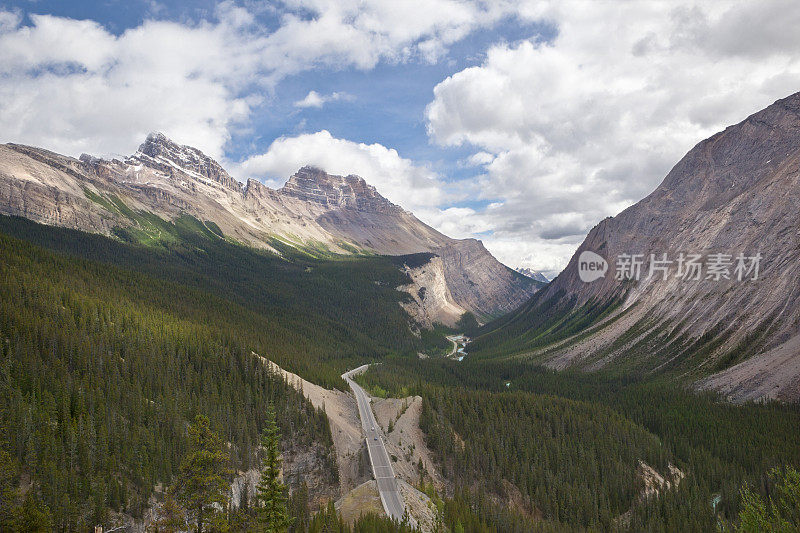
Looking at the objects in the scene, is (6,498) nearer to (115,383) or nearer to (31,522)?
(31,522)

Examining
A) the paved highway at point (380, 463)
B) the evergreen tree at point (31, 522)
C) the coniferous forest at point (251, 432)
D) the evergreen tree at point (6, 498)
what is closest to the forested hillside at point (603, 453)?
the coniferous forest at point (251, 432)

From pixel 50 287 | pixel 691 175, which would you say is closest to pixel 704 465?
pixel 50 287

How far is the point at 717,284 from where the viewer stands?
421 feet

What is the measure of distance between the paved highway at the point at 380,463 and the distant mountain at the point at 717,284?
8377cm

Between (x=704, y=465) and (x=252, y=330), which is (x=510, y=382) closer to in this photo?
(x=704, y=465)

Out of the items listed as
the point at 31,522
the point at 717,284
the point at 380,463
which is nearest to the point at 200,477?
the point at 31,522

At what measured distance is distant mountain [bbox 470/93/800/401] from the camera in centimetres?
10569

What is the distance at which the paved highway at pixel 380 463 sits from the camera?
164ft

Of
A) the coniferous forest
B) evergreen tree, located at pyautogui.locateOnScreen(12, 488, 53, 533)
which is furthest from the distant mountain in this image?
evergreen tree, located at pyautogui.locateOnScreen(12, 488, 53, 533)

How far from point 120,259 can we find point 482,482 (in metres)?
184

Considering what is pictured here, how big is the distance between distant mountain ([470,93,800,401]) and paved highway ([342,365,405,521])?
275ft

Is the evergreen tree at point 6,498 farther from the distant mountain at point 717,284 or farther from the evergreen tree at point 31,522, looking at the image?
the distant mountain at point 717,284

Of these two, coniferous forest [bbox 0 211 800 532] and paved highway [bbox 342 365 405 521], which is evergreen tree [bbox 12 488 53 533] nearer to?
coniferous forest [bbox 0 211 800 532]

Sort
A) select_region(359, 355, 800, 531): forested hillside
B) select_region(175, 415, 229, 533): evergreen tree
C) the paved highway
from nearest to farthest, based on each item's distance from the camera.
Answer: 1. select_region(175, 415, 229, 533): evergreen tree
2. the paved highway
3. select_region(359, 355, 800, 531): forested hillside
